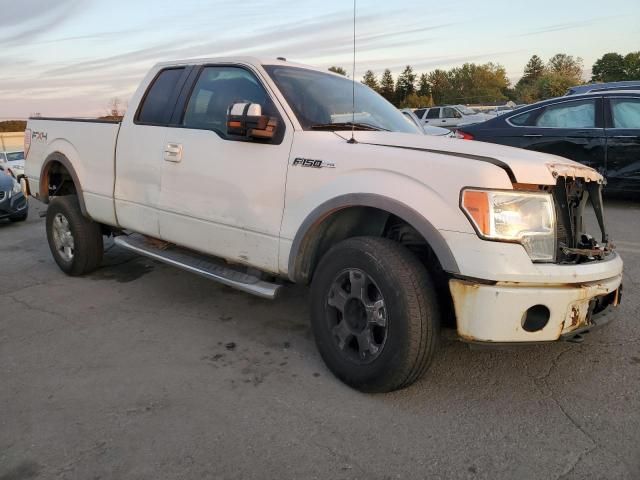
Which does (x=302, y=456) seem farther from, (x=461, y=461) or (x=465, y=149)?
(x=465, y=149)

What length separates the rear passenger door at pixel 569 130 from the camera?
774cm

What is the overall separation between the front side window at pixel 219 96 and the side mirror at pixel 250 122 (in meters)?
0.22

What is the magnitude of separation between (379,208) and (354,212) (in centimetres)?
39

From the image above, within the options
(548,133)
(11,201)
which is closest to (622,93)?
(548,133)

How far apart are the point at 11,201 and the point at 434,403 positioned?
804cm

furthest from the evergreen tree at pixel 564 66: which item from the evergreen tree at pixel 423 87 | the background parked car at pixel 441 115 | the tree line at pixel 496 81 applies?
the background parked car at pixel 441 115

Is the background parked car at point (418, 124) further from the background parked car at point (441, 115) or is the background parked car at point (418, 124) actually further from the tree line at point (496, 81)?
the tree line at point (496, 81)

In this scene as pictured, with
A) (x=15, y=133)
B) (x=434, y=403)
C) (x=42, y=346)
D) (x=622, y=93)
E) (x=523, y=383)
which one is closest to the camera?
(x=434, y=403)

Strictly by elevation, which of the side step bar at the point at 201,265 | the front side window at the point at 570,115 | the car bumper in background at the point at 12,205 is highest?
the front side window at the point at 570,115

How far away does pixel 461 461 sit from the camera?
8.06 ft

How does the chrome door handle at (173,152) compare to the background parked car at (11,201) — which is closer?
the chrome door handle at (173,152)

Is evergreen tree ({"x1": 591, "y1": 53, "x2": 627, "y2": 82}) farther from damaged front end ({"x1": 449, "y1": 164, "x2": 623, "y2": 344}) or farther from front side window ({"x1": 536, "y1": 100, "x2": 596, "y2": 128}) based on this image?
damaged front end ({"x1": 449, "y1": 164, "x2": 623, "y2": 344})

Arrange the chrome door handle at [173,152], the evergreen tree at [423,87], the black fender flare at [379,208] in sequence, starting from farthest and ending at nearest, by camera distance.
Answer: the evergreen tree at [423,87] → the chrome door handle at [173,152] → the black fender flare at [379,208]

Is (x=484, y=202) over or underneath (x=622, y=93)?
underneath
